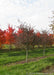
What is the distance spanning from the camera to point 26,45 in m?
10.7

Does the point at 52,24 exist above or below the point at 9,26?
below

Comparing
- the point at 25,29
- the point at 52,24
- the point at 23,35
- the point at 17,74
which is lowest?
the point at 17,74

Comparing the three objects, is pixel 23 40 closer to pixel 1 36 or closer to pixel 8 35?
pixel 1 36

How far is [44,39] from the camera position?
18.2 meters

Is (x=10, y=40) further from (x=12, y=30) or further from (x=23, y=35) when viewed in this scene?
(x=23, y=35)

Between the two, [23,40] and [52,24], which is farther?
[52,24]

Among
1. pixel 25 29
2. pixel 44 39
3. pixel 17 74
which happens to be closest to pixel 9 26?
pixel 44 39

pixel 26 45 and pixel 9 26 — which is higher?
pixel 9 26

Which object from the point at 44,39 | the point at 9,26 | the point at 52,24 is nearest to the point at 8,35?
the point at 9,26

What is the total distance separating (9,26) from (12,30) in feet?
6.73

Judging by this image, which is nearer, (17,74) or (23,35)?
(17,74)

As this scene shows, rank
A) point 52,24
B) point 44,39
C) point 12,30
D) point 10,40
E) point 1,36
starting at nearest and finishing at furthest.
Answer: point 52,24 → point 44,39 → point 1,36 → point 10,40 → point 12,30

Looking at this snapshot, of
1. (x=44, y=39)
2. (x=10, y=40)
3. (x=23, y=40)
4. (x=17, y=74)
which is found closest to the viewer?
(x=17, y=74)

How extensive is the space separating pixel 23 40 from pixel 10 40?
14.3 m
